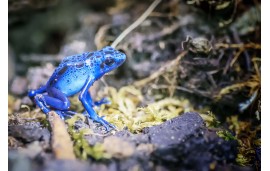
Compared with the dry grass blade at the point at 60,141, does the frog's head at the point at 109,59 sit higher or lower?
higher

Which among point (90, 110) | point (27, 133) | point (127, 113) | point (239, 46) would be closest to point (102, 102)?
point (127, 113)

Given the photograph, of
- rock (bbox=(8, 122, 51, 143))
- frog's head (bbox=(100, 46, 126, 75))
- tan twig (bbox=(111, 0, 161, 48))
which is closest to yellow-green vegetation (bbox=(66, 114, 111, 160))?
rock (bbox=(8, 122, 51, 143))

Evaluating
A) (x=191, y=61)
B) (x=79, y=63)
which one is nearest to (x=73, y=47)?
(x=79, y=63)

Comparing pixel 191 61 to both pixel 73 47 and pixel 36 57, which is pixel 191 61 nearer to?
pixel 73 47

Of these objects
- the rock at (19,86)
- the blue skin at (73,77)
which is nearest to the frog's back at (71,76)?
the blue skin at (73,77)

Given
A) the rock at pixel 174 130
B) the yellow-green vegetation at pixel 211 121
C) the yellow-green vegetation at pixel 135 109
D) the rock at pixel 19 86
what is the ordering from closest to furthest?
the rock at pixel 174 130, the yellow-green vegetation at pixel 135 109, the yellow-green vegetation at pixel 211 121, the rock at pixel 19 86

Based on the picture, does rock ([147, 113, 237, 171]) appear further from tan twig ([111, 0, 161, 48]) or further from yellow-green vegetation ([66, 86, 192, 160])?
tan twig ([111, 0, 161, 48])

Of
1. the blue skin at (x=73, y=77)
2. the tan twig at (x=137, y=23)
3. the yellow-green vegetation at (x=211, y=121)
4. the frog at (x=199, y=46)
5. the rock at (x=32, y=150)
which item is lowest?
the rock at (x=32, y=150)

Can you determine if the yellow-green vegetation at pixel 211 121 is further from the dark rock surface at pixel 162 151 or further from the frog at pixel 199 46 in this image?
the frog at pixel 199 46
